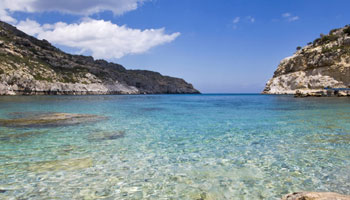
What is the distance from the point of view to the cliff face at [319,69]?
3307 inches

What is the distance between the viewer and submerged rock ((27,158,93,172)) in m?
7.90

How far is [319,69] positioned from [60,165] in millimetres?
106770

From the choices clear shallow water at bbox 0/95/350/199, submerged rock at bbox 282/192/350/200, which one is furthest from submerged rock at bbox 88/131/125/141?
submerged rock at bbox 282/192/350/200

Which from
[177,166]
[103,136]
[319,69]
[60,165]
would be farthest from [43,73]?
[177,166]

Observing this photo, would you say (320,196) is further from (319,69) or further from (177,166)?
(319,69)

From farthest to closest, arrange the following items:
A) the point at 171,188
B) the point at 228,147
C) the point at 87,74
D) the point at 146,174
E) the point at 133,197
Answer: the point at 87,74, the point at 228,147, the point at 146,174, the point at 171,188, the point at 133,197

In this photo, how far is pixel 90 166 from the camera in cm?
829

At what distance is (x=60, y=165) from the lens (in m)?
8.33

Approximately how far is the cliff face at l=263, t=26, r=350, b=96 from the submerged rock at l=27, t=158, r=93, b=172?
79271mm

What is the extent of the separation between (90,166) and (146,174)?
7.74 feet

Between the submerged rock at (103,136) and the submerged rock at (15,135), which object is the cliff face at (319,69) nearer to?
the submerged rock at (103,136)

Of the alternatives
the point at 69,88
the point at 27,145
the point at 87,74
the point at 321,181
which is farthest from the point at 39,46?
the point at 321,181

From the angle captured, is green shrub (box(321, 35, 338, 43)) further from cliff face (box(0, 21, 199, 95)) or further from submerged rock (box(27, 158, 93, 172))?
cliff face (box(0, 21, 199, 95))

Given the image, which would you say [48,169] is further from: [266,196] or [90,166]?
[266,196]
